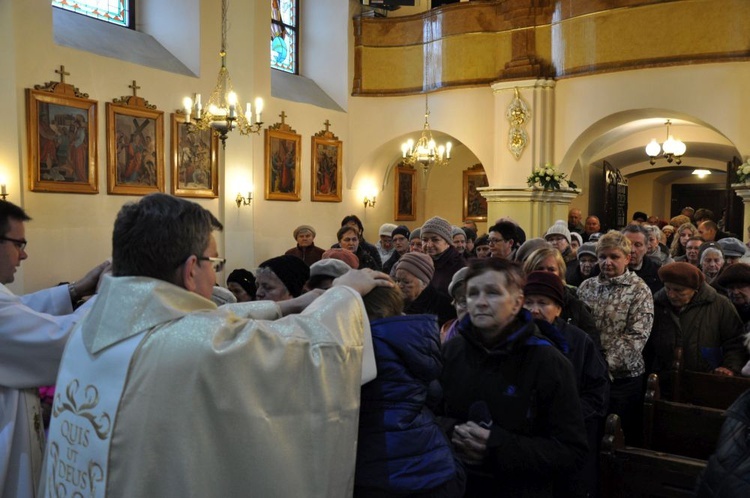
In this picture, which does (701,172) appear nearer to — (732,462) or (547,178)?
(547,178)

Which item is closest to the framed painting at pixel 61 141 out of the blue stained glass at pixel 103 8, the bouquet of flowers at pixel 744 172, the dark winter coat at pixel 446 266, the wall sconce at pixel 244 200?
the blue stained glass at pixel 103 8

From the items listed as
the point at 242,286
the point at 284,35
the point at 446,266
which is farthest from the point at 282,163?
the point at 242,286

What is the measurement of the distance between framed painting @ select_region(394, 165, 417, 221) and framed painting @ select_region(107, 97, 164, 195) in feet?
21.5

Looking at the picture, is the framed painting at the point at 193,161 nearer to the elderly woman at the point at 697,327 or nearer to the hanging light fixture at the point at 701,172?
the elderly woman at the point at 697,327

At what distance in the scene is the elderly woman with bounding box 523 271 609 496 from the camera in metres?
3.18

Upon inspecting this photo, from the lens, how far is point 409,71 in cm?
1380

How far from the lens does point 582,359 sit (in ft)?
10.5

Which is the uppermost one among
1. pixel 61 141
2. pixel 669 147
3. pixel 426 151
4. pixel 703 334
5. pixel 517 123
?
pixel 517 123

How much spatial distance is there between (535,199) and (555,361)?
10125mm

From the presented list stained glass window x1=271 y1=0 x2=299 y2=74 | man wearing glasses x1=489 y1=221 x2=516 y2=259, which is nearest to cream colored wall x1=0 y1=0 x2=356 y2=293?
stained glass window x1=271 y1=0 x2=299 y2=74

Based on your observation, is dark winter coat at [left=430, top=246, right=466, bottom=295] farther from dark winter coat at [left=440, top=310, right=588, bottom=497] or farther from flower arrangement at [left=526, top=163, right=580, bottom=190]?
flower arrangement at [left=526, top=163, right=580, bottom=190]

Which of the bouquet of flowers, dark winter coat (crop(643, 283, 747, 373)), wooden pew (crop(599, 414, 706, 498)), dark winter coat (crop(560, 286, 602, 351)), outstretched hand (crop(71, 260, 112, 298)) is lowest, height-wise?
wooden pew (crop(599, 414, 706, 498))

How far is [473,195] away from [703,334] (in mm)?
12680

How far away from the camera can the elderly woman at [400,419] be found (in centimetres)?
197
